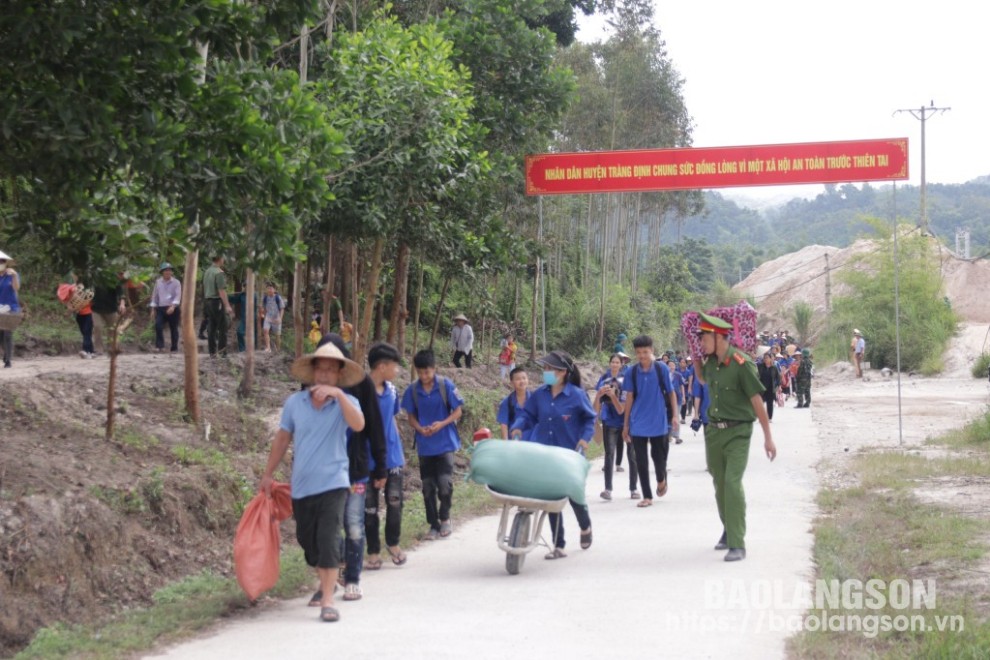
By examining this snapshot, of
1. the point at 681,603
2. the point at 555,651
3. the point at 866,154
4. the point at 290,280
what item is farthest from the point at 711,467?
the point at 290,280

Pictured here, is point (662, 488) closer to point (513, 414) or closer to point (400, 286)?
point (513, 414)

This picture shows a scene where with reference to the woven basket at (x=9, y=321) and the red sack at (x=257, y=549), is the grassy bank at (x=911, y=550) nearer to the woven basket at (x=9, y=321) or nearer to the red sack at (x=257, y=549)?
the red sack at (x=257, y=549)

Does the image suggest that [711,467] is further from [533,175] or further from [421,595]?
[533,175]

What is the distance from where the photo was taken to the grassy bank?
20.4 ft

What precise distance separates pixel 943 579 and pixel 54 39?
692 centimetres

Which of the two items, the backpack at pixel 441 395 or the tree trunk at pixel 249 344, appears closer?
the backpack at pixel 441 395

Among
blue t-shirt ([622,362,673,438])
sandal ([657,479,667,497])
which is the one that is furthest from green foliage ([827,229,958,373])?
blue t-shirt ([622,362,673,438])

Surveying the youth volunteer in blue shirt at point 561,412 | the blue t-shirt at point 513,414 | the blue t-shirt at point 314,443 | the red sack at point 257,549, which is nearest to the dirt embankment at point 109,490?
the red sack at point 257,549

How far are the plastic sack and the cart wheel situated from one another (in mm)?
232

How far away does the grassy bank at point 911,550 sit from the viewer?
6223 millimetres

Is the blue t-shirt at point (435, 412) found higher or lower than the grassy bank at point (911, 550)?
higher

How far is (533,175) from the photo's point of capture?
21.7m

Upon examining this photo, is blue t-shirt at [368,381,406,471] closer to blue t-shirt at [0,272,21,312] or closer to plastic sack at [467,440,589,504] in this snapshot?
plastic sack at [467,440,589,504]

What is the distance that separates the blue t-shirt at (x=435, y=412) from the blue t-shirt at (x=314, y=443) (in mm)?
2685
